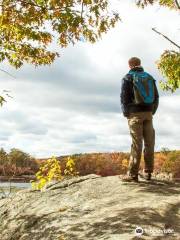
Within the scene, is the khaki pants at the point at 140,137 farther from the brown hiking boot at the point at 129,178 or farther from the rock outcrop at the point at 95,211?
the rock outcrop at the point at 95,211

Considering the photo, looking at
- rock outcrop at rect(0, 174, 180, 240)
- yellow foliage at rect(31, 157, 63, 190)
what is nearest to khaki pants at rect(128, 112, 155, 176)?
rock outcrop at rect(0, 174, 180, 240)

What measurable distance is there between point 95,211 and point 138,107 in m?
2.67

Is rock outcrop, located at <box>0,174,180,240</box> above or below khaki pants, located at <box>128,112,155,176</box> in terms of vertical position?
below

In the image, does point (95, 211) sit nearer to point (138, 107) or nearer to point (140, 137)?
point (140, 137)

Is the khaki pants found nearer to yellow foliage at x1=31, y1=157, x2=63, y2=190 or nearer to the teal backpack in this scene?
the teal backpack

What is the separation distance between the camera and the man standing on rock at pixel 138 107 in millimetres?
9562

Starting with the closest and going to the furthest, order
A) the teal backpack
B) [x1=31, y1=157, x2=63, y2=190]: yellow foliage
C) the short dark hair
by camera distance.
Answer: the teal backpack
the short dark hair
[x1=31, y1=157, x2=63, y2=190]: yellow foliage

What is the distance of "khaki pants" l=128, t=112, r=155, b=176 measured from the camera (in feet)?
31.4

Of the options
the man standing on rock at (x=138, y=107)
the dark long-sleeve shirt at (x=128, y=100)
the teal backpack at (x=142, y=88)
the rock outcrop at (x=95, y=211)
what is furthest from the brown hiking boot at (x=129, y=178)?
the teal backpack at (x=142, y=88)

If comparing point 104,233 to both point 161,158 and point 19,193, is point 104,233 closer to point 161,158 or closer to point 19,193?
point 19,193

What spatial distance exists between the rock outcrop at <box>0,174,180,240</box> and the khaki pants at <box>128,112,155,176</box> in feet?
1.51

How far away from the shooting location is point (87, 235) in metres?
6.93

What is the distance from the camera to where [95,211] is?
7.92 m

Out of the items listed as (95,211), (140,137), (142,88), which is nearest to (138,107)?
(142,88)
